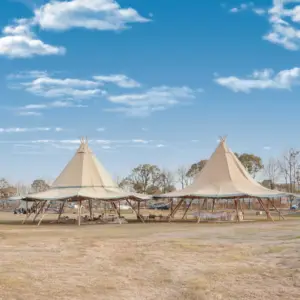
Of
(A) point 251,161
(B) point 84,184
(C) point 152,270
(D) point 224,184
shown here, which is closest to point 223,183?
(D) point 224,184

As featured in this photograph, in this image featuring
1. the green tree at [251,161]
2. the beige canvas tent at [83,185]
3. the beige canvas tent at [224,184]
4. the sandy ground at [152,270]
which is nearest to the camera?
the sandy ground at [152,270]

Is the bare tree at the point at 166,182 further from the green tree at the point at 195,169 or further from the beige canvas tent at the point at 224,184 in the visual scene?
the beige canvas tent at the point at 224,184

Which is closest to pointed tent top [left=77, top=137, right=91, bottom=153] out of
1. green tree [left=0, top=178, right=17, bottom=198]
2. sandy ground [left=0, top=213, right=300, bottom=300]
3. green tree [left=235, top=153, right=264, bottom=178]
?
sandy ground [left=0, top=213, right=300, bottom=300]

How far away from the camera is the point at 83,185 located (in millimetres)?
32500

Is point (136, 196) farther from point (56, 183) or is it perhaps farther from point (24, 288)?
point (24, 288)

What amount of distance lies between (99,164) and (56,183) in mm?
3750

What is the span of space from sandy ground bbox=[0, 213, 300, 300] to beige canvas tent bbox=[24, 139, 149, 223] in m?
13.9

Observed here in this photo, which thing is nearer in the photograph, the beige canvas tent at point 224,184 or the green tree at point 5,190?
the beige canvas tent at point 224,184

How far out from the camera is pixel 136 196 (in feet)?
106

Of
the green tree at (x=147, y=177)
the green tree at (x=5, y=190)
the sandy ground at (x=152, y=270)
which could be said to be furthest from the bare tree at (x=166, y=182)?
the sandy ground at (x=152, y=270)

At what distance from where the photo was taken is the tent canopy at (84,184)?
31.2 metres

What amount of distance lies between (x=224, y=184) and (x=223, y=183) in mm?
174

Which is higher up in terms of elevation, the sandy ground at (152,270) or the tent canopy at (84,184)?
the tent canopy at (84,184)

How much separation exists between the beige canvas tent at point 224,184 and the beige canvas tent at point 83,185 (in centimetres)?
371
